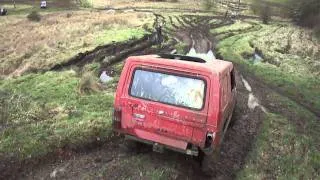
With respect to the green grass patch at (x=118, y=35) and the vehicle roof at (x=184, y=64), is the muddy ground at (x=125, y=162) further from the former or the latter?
the green grass patch at (x=118, y=35)

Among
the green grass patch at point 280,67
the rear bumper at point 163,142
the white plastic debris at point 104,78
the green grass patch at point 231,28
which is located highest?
the rear bumper at point 163,142

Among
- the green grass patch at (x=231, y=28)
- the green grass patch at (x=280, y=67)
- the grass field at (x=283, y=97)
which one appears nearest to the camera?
the grass field at (x=283, y=97)

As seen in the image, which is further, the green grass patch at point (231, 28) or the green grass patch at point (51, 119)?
the green grass patch at point (231, 28)

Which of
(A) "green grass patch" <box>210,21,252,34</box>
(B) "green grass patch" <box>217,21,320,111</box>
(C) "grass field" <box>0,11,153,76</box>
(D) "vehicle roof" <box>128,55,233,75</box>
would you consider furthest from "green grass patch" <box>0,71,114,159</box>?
(A) "green grass patch" <box>210,21,252,34</box>

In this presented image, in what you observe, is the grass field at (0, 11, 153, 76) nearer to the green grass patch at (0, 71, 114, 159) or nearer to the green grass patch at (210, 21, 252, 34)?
the green grass patch at (210, 21, 252, 34)

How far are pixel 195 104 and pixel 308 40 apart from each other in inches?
1457

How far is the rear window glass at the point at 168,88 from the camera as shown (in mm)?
10055

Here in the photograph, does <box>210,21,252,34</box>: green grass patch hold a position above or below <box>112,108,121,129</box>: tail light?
below

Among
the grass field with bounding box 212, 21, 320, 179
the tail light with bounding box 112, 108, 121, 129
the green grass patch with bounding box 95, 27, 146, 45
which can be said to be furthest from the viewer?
the green grass patch with bounding box 95, 27, 146, 45

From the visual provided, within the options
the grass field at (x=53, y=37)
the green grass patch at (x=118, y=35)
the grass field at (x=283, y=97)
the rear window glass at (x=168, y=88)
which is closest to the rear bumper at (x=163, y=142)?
the rear window glass at (x=168, y=88)

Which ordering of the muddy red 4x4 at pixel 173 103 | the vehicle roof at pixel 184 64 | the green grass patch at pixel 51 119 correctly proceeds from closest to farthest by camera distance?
1. the muddy red 4x4 at pixel 173 103
2. the vehicle roof at pixel 184 64
3. the green grass patch at pixel 51 119

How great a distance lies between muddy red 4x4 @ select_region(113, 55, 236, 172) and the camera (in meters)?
9.96

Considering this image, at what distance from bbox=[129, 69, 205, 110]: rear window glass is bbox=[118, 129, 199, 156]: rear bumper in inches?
29.5

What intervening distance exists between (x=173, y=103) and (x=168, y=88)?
0.34 metres
